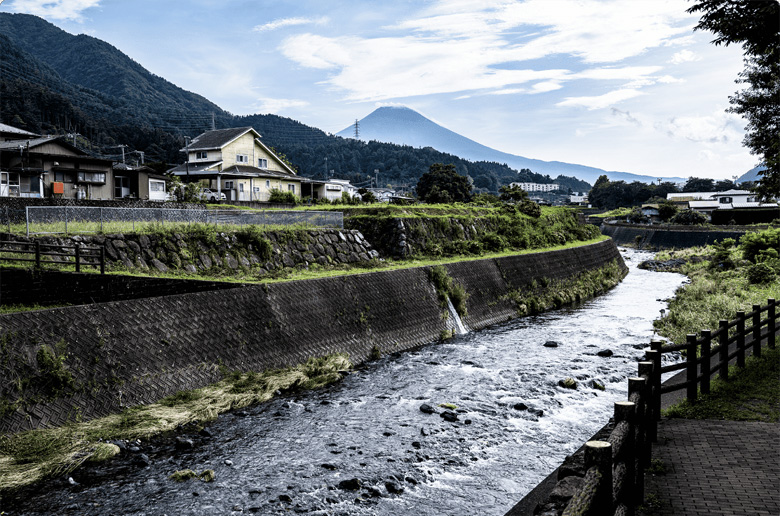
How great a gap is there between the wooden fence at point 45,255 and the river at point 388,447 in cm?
824

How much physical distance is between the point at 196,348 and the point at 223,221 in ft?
42.8

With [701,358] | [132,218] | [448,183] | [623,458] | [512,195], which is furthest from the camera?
[448,183]

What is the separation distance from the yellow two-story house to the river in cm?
3647

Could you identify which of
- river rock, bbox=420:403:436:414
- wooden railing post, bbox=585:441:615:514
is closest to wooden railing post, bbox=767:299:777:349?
river rock, bbox=420:403:436:414

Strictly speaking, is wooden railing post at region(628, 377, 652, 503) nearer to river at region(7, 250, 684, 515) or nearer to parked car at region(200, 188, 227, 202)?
river at region(7, 250, 684, 515)

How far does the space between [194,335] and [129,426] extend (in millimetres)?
3166

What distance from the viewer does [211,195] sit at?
4638cm

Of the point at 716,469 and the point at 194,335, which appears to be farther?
the point at 194,335

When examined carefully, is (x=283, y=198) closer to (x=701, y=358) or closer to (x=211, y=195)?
(x=211, y=195)

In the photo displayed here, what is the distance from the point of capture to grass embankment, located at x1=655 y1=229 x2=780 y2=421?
9180mm

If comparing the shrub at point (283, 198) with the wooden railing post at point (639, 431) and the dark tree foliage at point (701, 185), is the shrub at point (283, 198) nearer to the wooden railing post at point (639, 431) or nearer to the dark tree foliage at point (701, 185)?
the wooden railing post at point (639, 431)

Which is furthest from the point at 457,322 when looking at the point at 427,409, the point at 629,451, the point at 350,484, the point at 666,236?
the point at 666,236

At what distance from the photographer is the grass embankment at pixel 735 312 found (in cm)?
918

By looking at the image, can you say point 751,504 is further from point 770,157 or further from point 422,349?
point 770,157
